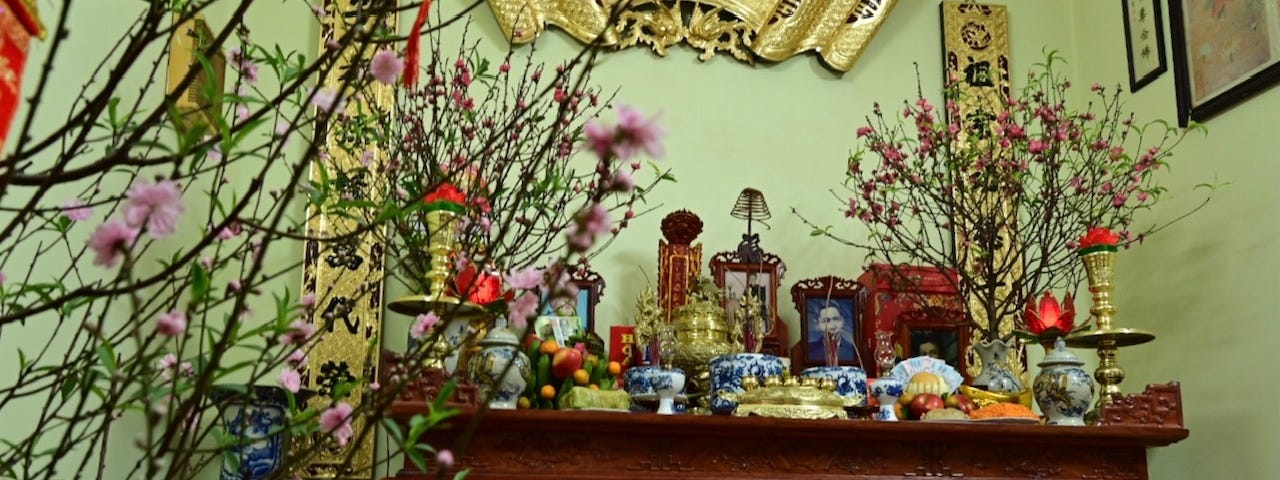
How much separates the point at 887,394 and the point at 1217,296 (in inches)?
35.3

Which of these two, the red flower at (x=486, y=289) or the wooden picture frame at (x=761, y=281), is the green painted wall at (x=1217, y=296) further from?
the red flower at (x=486, y=289)

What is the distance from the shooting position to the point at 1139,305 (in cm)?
283

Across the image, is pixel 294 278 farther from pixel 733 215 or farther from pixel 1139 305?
pixel 1139 305

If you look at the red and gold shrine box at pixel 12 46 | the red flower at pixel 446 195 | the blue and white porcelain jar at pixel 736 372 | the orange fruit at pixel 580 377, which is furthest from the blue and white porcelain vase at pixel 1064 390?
the red and gold shrine box at pixel 12 46

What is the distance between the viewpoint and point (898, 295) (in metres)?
2.66

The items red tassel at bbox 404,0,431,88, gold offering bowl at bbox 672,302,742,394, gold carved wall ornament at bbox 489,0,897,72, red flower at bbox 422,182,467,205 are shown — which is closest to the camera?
red tassel at bbox 404,0,431,88

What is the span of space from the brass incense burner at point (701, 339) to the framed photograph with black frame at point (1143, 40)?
1.28 meters

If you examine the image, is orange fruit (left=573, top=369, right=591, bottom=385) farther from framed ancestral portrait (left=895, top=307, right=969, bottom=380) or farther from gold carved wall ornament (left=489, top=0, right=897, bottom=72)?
gold carved wall ornament (left=489, top=0, right=897, bottom=72)

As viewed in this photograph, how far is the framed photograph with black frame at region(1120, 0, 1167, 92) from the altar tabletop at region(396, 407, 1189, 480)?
1041 millimetres

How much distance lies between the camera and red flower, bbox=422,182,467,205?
1975 millimetres

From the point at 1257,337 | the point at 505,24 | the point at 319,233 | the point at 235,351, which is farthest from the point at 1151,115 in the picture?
the point at 235,351

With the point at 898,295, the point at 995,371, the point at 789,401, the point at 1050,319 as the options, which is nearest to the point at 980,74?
the point at 898,295

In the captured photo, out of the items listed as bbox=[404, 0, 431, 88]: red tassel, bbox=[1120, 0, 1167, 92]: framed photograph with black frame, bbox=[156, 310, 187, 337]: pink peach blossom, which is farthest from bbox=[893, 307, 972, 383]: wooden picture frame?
bbox=[156, 310, 187, 337]: pink peach blossom

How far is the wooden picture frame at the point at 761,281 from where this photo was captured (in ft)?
8.39
